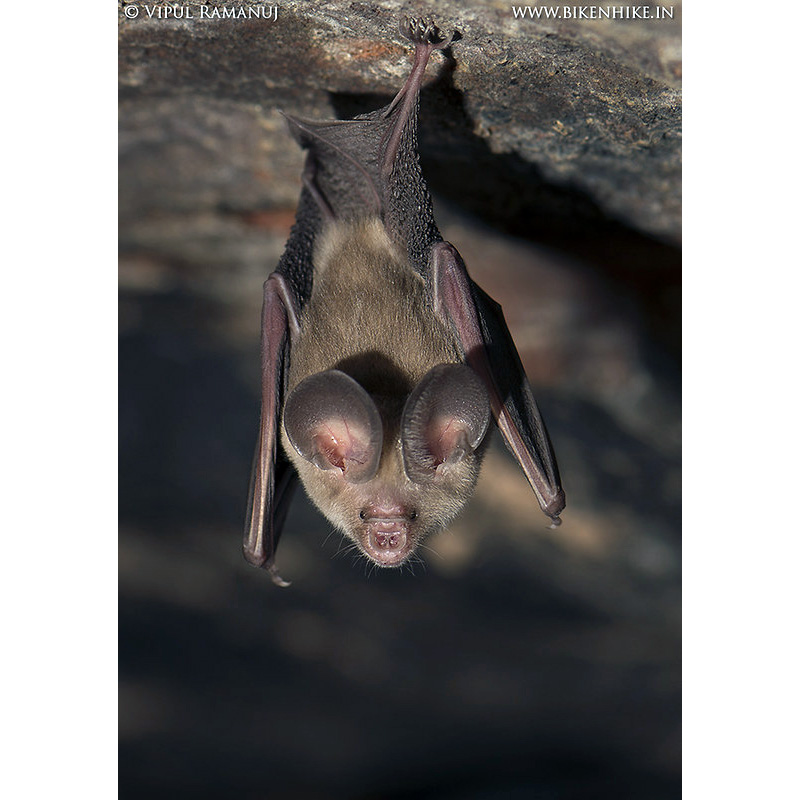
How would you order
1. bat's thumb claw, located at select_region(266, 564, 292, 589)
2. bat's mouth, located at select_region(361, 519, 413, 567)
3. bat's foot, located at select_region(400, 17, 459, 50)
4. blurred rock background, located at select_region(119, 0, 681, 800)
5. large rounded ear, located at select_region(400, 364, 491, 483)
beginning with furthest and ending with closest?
blurred rock background, located at select_region(119, 0, 681, 800) → bat's thumb claw, located at select_region(266, 564, 292, 589) → bat's mouth, located at select_region(361, 519, 413, 567) → bat's foot, located at select_region(400, 17, 459, 50) → large rounded ear, located at select_region(400, 364, 491, 483)

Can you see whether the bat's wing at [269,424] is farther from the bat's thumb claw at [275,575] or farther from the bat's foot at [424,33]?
the bat's foot at [424,33]

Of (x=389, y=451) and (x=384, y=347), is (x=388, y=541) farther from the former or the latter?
(x=384, y=347)

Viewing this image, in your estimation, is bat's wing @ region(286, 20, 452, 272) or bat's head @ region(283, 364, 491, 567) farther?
bat's wing @ region(286, 20, 452, 272)

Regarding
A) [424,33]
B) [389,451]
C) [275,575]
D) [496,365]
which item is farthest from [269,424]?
[424,33]

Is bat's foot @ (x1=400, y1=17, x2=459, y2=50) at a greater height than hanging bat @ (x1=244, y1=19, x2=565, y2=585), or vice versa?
bat's foot @ (x1=400, y1=17, x2=459, y2=50)

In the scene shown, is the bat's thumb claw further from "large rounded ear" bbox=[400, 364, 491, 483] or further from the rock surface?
the rock surface

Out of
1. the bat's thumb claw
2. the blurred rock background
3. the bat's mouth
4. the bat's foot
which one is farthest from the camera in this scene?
the blurred rock background

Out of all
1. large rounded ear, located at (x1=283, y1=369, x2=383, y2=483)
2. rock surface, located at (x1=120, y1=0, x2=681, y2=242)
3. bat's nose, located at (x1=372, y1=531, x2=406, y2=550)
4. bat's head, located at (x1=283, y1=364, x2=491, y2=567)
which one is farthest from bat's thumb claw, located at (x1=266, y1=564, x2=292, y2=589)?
rock surface, located at (x1=120, y1=0, x2=681, y2=242)

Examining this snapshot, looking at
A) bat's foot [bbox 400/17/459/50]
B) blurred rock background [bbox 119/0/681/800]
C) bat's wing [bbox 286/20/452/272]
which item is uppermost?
bat's foot [bbox 400/17/459/50]
